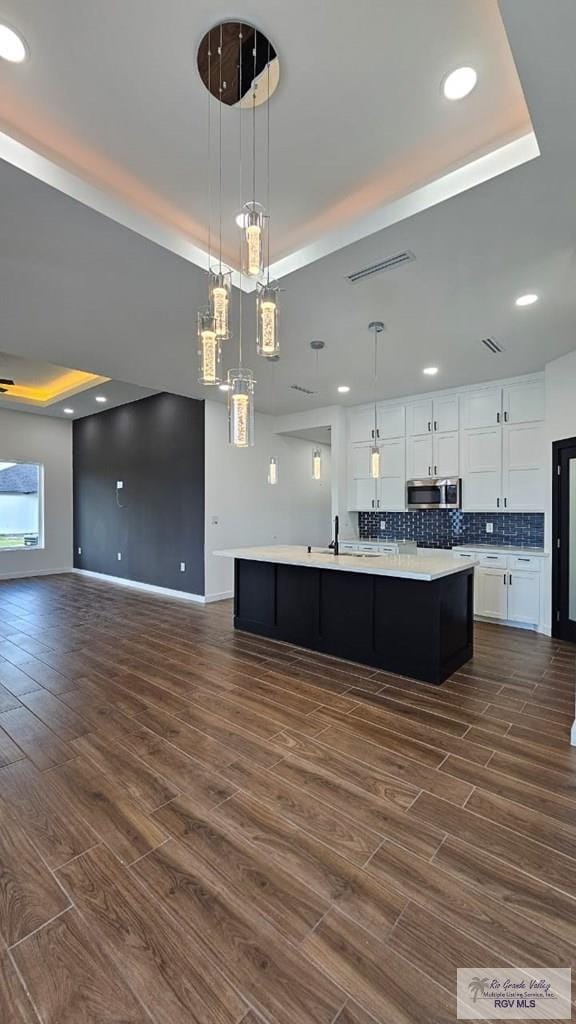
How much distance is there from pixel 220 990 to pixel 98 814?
3.15 feet

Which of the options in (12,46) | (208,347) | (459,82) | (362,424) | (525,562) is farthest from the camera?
(362,424)

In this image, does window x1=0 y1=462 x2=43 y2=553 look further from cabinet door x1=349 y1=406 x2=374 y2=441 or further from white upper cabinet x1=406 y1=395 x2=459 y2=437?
white upper cabinet x1=406 y1=395 x2=459 y2=437

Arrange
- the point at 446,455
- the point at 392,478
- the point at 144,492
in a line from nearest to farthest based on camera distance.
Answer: the point at 446,455, the point at 392,478, the point at 144,492

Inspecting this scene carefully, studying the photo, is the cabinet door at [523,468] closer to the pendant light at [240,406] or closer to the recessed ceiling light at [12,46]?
the pendant light at [240,406]

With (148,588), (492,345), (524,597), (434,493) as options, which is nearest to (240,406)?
(492,345)

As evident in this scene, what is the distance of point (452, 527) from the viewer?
234 inches

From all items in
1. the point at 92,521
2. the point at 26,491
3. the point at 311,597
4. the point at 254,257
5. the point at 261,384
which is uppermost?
the point at 261,384

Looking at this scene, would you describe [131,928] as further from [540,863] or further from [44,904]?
[540,863]

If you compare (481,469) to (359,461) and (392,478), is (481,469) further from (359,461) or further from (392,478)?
(359,461)

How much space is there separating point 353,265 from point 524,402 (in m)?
3.37

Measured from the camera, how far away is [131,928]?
1364 mm

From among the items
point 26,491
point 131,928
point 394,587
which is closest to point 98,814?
point 131,928

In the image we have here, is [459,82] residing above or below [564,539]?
above

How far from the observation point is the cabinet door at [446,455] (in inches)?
220
